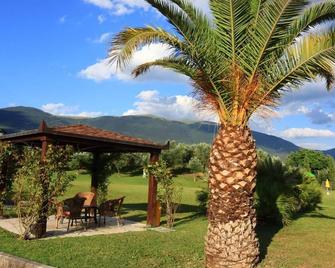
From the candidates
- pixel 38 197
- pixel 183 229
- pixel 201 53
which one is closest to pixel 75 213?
pixel 38 197

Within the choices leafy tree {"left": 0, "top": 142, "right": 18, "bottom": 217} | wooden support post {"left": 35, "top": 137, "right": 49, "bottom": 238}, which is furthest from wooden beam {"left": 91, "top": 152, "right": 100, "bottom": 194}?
wooden support post {"left": 35, "top": 137, "right": 49, "bottom": 238}

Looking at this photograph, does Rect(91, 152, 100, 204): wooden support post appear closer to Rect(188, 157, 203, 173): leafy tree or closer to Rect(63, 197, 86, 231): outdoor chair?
Rect(63, 197, 86, 231): outdoor chair

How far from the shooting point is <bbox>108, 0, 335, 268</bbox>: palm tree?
8016mm

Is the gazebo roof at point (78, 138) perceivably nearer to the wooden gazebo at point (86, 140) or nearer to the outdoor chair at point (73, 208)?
the wooden gazebo at point (86, 140)

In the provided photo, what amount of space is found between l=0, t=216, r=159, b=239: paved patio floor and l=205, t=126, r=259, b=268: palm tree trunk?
527 cm

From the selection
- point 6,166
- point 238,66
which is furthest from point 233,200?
point 6,166

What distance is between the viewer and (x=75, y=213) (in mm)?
12891

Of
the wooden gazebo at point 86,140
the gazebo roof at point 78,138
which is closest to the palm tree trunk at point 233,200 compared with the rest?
the wooden gazebo at point 86,140

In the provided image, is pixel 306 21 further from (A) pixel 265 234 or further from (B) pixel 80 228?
(B) pixel 80 228

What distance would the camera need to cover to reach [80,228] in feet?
44.4

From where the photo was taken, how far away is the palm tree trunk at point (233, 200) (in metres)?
8.05

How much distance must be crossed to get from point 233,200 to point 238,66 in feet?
7.79

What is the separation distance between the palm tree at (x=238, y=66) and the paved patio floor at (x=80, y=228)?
526cm

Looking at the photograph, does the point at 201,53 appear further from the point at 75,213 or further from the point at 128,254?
the point at 75,213
